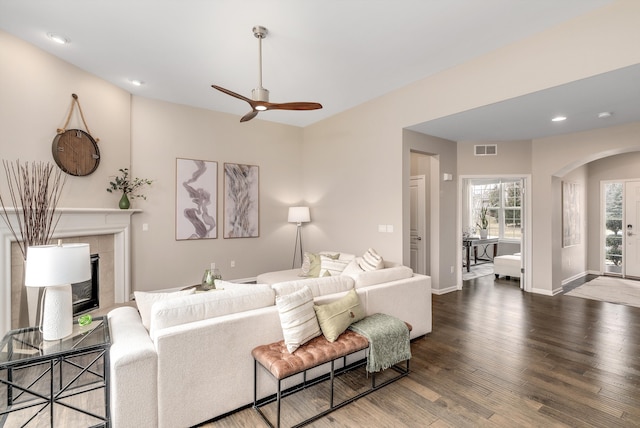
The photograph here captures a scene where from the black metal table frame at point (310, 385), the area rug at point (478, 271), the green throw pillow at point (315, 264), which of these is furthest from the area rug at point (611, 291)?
the black metal table frame at point (310, 385)

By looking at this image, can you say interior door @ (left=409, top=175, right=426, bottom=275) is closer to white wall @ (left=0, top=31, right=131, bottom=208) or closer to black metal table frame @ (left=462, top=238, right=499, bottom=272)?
black metal table frame @ (left=462, top=238, right=499, bottom=272)

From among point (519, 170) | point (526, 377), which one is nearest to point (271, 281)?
point (526, 377)

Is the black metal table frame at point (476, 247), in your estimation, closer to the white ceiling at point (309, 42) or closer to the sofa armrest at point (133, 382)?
the white ceiling at point (309, 42)

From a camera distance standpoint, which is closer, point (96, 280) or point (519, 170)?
point (96, 280)

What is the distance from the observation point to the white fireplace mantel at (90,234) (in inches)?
118

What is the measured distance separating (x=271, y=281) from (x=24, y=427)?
2.77m

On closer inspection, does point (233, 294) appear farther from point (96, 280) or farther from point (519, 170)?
point (519, 170)

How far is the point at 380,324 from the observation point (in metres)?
2.64

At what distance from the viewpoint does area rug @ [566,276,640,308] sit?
4.89 meters

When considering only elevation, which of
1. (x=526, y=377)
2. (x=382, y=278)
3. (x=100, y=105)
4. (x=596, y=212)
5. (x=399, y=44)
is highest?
(x=399, y=44)

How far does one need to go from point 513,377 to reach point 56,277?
11.4 feet

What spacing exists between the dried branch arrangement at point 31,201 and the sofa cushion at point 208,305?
6.54 ft

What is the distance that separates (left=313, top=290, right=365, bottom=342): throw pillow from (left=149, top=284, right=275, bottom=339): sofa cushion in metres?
0.42

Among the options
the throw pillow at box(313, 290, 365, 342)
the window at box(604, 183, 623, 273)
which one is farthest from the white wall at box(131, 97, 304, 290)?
the window at box(604, 183, 623, 273)
